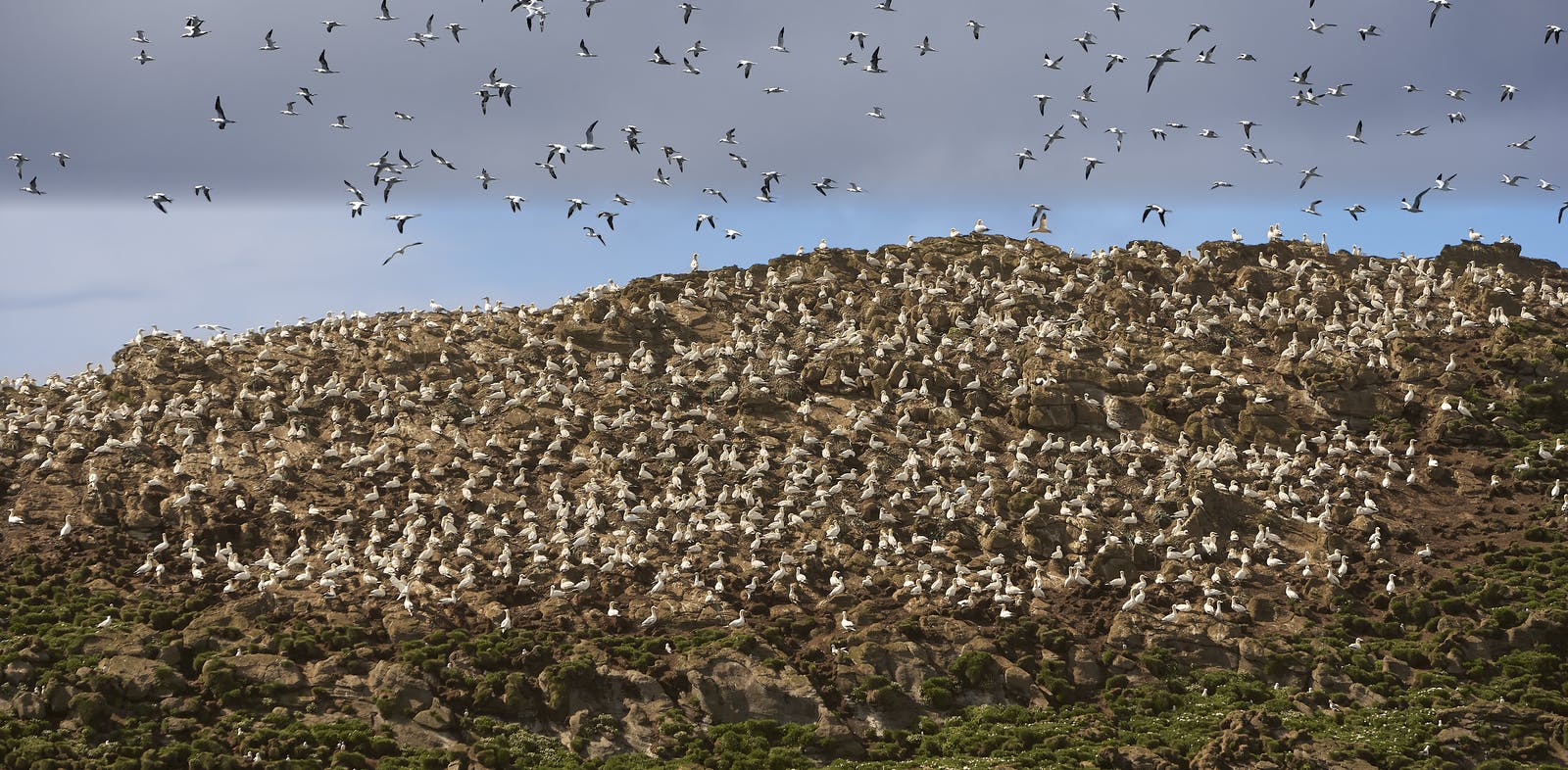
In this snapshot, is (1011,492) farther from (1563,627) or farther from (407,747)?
(407,747)

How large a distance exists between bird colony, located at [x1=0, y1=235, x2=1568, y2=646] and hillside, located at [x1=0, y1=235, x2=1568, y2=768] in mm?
277

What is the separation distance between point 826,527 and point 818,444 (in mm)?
9689

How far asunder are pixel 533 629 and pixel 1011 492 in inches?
1003

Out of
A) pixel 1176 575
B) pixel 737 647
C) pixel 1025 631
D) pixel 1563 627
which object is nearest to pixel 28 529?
pixel 737 647

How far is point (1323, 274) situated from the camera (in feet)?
386

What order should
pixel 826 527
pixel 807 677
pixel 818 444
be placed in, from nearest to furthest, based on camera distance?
1. pixel 807 677
2. pixel 826 527
3. pixel 818 444

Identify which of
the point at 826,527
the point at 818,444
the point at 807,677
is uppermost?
the point at 818,444

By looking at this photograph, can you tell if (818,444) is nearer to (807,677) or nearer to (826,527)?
(826,527)

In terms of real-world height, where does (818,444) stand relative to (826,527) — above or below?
above

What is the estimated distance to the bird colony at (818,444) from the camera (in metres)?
81.8

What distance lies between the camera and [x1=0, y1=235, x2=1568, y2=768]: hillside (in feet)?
231

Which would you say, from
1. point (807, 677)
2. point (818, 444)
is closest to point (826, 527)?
point (818, 444)

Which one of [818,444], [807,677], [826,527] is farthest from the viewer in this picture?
[818,444]

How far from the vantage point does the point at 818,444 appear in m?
93.7
